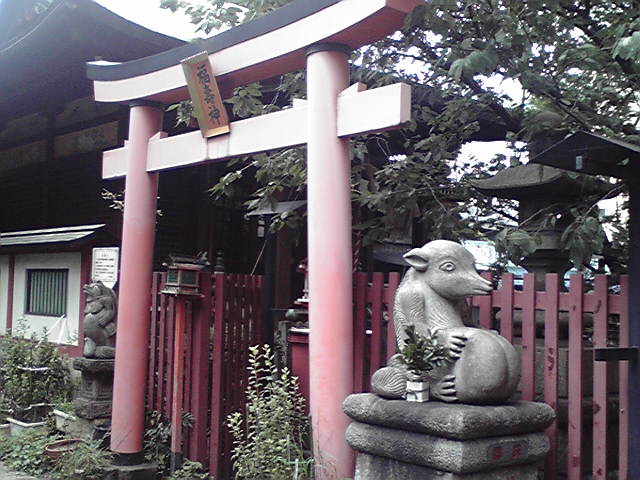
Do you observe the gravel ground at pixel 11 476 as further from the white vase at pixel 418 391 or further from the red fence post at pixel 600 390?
the red fence post at pixel 600 390

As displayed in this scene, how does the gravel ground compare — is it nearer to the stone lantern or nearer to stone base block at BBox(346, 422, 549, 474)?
stone base block at BBox(346, 422, 549, 474)

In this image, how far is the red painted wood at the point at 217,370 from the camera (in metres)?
5.92

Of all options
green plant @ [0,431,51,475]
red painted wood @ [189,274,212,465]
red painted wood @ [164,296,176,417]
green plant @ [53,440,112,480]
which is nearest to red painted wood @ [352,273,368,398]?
red painted wood @ [189,274,212,465]

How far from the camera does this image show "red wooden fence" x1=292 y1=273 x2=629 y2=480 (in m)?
3.82

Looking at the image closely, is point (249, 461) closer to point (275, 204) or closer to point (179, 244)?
point (275, 204)

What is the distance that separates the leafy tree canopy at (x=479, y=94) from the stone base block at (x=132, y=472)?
8.06ft

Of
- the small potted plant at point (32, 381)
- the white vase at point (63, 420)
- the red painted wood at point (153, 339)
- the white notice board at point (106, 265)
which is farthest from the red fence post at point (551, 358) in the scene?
the small potted plant at point (32, 381)

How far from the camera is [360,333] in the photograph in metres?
4.98

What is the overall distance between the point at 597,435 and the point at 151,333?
4199mm

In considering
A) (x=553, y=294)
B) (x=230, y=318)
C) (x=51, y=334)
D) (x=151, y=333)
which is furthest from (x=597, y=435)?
(x=51, y=334)

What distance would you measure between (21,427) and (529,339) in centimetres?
560

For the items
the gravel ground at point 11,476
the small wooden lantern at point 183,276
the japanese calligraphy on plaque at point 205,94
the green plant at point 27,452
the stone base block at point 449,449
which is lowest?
the gravel ground at point 11,476

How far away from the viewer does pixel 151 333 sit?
6672mm

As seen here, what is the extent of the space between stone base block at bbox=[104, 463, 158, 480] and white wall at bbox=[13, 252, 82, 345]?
326 cm
